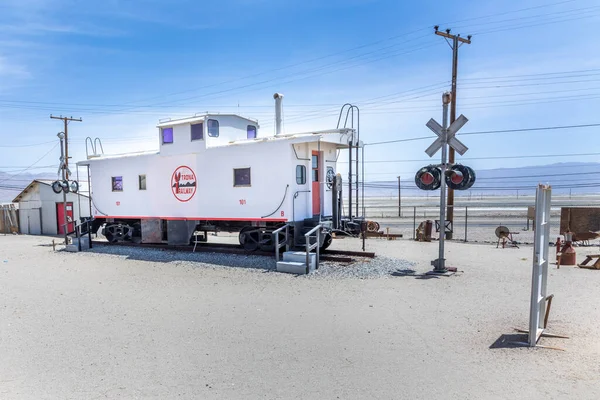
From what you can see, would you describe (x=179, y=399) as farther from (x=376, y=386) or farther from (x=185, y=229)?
(x=185, y=229)

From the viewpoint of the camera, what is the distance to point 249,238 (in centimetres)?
1296

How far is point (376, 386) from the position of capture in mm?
4141

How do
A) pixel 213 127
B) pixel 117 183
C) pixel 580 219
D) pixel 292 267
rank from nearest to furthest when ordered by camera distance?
pixel 292 267, pixel 213 127, pixel 580 219, pixel 117 183

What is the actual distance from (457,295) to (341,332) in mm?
3150

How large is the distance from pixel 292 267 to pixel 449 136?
5176 millimetres

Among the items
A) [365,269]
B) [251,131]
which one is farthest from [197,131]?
[365,269]

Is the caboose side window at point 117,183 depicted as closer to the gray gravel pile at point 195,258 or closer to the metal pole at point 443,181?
the gray gravel pile at point 195,258

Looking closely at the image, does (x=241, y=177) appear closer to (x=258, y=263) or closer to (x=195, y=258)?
(x=258, y=263)

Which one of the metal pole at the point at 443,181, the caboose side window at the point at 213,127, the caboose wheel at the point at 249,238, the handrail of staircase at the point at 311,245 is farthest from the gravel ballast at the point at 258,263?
the caboose side window at the point at 213,127

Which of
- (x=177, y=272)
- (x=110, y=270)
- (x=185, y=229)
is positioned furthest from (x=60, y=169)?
(x=177, y=272)

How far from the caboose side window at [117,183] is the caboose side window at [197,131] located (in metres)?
4.35

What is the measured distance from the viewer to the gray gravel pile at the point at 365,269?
9.65 m

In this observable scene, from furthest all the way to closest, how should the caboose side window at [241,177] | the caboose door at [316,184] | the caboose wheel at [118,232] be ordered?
the caboose wheel at [118,232] → the caboose door at [316,184] → the caboose side window at [241,177]

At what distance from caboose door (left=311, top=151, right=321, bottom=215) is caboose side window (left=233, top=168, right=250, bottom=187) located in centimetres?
204
